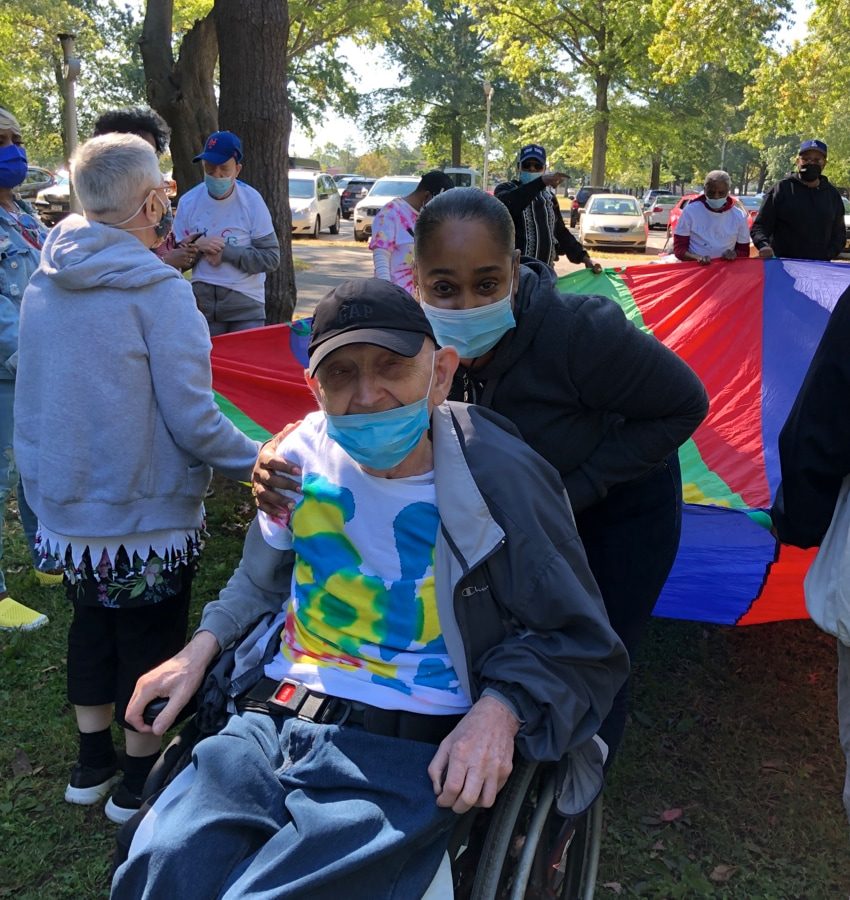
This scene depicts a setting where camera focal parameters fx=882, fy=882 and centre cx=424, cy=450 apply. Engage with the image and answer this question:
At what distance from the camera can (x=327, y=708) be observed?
1945 mm

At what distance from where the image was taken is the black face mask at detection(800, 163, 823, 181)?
756 centimetres

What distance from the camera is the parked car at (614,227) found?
981 inches

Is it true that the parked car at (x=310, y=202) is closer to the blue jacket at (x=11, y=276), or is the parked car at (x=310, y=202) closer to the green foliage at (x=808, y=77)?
the green foliage at (x=808, y=77)

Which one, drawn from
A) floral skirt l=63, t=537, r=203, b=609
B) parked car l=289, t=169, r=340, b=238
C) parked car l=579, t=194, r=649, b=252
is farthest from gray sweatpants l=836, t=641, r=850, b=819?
parked car l=579, t=194, r=649, b=252

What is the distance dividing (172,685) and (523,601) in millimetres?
841

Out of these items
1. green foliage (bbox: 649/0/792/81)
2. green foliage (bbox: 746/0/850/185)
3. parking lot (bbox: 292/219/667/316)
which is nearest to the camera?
parking lot (bbox: 292/219/667/316)

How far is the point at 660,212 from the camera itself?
36.2 m

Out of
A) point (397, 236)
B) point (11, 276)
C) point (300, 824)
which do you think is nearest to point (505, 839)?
point (300, 824)

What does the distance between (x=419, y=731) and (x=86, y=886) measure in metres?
1.53

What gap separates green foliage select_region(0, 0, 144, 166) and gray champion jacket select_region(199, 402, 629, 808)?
3018cm

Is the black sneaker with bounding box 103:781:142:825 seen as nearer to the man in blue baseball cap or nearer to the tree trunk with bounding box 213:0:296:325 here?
the tree trunk with bounding box 213:0:296:325

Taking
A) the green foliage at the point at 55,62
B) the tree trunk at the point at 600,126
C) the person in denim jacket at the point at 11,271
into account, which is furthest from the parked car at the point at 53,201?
the person in denim jacket at the point at 11,271

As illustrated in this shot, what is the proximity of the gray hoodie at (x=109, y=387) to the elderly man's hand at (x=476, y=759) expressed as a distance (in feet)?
4.09

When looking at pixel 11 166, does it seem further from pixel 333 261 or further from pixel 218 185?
pixel 333 261
